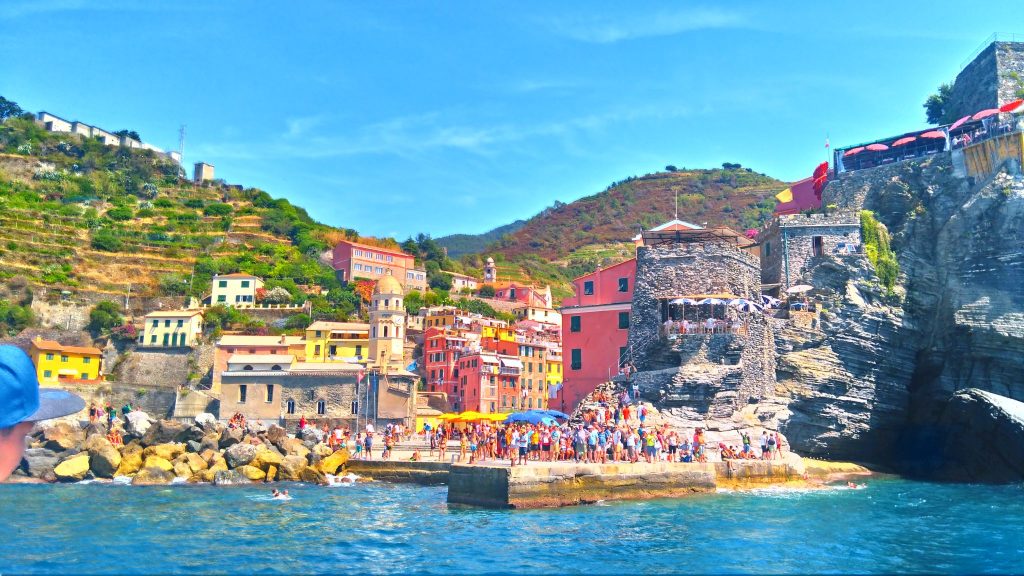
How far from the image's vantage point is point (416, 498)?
25.2 meters

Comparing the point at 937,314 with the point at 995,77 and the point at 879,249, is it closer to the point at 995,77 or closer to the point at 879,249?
the point at 879,249

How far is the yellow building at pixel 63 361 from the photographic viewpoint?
52.2 metres

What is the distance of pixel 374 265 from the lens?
261 feet

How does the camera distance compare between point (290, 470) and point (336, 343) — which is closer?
point (290, 470)

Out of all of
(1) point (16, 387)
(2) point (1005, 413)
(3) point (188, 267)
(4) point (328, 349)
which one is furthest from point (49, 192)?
(1) point (16, 387)

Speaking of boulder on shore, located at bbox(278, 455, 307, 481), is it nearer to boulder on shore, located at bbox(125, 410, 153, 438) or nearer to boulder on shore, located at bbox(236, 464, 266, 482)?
boulder on shore, located at bbox(236, 464, 266, 482)

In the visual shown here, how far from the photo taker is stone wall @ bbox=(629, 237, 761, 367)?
34469 millimetres

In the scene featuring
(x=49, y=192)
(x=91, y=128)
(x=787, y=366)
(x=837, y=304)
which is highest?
(x=91, y=128)

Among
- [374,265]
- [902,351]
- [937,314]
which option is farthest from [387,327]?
[937,314]

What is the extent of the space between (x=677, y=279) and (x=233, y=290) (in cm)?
4491

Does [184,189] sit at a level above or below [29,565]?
above

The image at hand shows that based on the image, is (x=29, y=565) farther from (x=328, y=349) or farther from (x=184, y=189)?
(x=184, y=189)

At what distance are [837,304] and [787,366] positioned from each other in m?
3.95

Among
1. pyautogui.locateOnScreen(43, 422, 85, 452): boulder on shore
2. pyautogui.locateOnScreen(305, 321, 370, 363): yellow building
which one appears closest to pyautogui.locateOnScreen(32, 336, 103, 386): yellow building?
pyautogui.locateOnScreen(305, 321, 370, 363): yellow building
